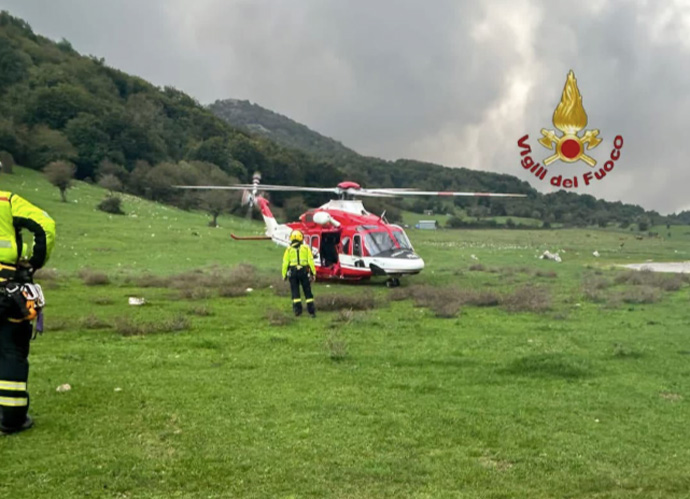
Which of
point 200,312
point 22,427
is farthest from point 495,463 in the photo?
point 200,312

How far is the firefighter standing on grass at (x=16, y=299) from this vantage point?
6805 mm

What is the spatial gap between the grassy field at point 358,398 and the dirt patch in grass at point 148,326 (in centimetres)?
6

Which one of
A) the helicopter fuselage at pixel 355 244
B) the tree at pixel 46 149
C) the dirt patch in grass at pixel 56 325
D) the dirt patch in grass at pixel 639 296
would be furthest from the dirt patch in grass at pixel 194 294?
the tree at pixel 46 149

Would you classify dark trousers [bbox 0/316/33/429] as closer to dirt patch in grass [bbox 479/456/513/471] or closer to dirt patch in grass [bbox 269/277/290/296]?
dirt patch in grass [bbox 479/456/513/471]

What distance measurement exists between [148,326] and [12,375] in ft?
20.8

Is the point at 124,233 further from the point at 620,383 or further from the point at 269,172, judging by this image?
the point at 269,172

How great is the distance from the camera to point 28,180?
60.8 meters

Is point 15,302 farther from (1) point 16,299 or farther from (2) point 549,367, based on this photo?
(2) point 549,367

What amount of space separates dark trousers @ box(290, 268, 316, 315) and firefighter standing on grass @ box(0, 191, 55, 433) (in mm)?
8634

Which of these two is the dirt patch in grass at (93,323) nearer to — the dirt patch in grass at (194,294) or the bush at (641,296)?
the dirt patch in grass at (194,294)

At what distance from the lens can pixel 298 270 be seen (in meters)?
15.9

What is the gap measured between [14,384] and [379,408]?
4225 millimetres

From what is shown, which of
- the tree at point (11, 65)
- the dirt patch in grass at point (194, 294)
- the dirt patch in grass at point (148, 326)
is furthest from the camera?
the tree at point (11, 65)

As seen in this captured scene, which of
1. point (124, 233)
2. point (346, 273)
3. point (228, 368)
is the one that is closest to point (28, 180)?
point (124, 233)
